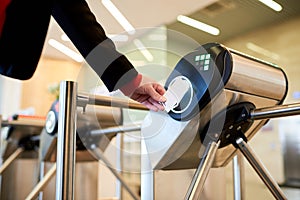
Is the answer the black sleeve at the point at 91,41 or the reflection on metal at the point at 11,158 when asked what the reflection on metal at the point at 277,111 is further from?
the reflection on metal at the point at 11,158

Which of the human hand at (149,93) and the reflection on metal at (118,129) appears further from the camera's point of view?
the reflection on metal at (118,129)

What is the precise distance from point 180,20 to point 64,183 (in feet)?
8.10

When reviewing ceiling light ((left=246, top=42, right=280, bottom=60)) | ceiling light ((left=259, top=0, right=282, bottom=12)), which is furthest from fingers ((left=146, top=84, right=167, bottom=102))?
ceiling light ((left=246, top=42, right=280, bottom=60))

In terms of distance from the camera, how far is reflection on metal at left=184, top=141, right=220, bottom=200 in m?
0.73

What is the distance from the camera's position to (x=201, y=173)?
0.76 m

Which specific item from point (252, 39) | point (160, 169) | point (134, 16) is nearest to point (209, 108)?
point (160, 169)

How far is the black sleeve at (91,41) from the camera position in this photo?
0.65 meters

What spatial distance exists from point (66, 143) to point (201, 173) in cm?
31

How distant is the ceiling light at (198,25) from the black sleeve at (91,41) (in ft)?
7.78

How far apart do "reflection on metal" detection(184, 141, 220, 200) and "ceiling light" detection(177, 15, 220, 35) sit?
2.29 m

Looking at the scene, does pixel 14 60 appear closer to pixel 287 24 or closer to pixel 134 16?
pixel 134 16

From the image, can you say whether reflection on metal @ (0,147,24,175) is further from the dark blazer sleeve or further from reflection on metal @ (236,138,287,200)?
reflection on metal @ (236,138,287,200)

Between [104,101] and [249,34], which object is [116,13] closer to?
[249,34]

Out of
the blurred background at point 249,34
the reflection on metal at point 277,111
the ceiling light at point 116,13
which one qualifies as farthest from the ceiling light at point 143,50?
the ceiling light at point 116,13
